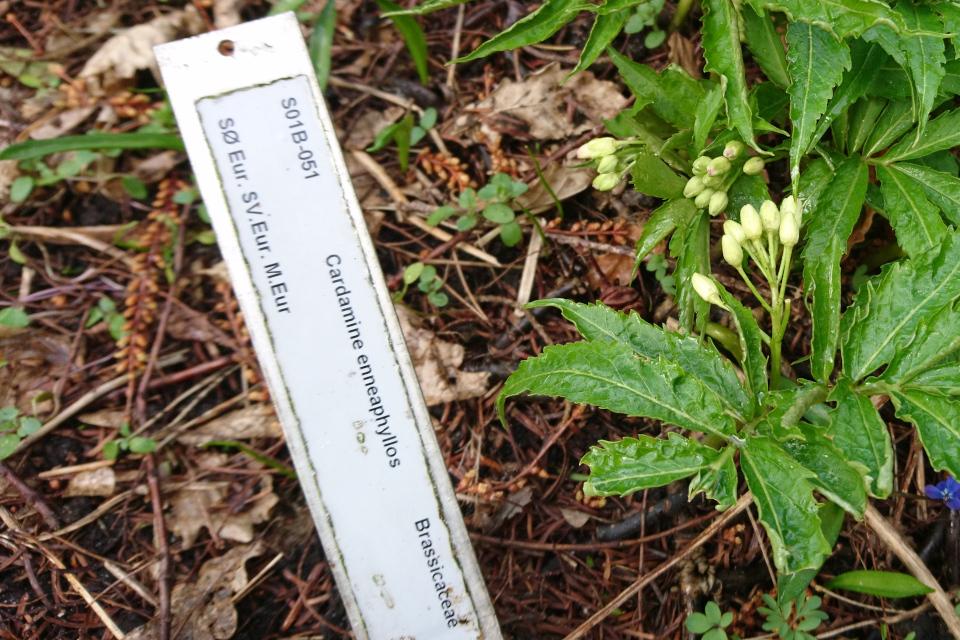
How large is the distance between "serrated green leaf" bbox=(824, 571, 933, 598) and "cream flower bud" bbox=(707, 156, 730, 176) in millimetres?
992

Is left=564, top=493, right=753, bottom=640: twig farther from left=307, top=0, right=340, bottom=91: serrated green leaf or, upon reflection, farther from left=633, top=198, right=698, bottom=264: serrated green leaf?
left=307, top=0, right=340, bottom=91: serrated green leaf

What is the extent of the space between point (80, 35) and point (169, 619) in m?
1.97

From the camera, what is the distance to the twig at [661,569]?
5.16ft

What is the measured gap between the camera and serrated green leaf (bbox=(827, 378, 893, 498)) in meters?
1.07

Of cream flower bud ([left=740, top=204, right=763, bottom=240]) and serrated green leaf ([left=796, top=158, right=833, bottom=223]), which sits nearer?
cream flower bud ([left=740, top=204, right=763, bottom=240])

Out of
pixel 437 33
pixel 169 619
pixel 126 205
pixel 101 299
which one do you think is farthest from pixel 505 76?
pixel 169 619

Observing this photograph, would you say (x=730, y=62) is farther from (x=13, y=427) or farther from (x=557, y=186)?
(x=13, y=427)

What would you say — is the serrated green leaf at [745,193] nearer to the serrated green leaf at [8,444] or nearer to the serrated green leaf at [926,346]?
the serrated green leaf at [926,346]

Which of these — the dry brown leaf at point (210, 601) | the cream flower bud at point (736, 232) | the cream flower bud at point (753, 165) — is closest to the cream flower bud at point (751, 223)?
the cream flower bud at point (736, 232)

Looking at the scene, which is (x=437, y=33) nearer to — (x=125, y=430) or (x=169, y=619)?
(x=125, y=430)

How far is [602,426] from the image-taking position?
5.87 feet

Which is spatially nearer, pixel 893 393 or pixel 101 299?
pixel 893 393

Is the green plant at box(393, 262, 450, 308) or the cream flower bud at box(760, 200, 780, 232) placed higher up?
the cream flower bud at box(760, 200, 780, 232)

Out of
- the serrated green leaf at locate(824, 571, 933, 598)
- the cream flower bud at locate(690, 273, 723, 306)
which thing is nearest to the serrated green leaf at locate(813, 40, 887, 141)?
the cream flower bud at locate(690, 273, 723, 306)
